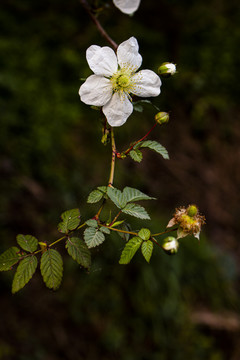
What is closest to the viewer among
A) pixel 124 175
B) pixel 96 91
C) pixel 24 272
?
pixel 24 272

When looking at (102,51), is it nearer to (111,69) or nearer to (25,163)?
(111,69)

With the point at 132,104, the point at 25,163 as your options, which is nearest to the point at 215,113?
the point at 25,163

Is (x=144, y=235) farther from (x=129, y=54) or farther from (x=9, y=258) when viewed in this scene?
(x=129, y=54)

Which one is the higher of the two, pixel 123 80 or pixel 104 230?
pixel 123 80

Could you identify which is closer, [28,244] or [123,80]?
[28,244]

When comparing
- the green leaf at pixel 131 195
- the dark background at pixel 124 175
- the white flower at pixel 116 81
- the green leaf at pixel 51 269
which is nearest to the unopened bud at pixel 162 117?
the white flower at pixel 116 81

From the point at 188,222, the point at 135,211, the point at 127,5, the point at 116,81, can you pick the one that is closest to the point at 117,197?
the point at 135,211

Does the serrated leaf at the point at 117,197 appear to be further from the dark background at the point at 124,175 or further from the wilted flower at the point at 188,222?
the dark background at the point at 124,175
